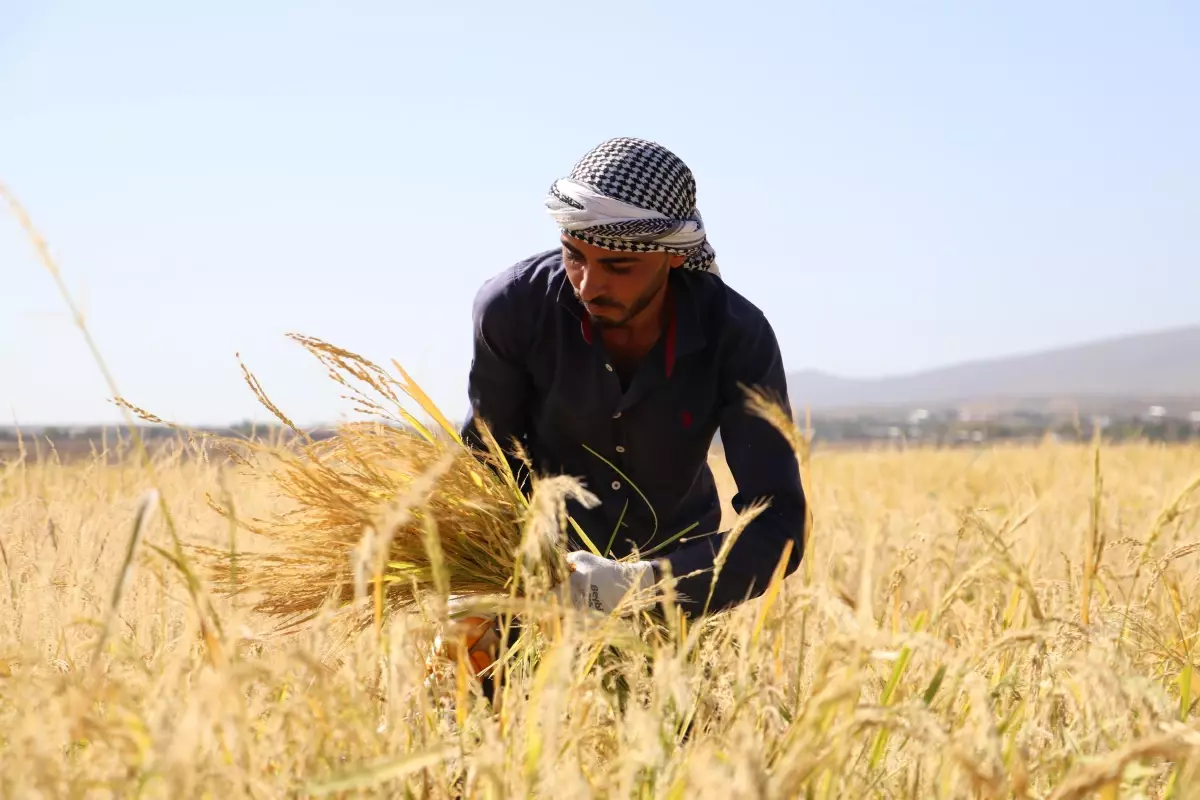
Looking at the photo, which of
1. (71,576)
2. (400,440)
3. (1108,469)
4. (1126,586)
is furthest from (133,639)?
(1108,469)

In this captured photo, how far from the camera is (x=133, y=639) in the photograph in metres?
2.31

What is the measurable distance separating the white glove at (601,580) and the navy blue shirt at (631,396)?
19.3 inches

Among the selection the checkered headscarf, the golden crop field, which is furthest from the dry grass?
the checkered headscarf

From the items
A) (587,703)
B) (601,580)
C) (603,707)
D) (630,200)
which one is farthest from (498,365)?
(587,703)

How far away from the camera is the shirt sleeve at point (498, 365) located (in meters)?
2.87

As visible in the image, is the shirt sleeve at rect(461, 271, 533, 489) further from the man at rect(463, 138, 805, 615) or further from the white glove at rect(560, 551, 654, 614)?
the white glove at rect(560, 551, 654, 614)

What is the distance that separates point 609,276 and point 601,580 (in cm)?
79

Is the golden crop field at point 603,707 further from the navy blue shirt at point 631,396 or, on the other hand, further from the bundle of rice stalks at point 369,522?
the navy blue shirt at point 631,396

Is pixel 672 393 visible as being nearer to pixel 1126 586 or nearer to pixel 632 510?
pixel 632 510

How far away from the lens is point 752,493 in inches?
103

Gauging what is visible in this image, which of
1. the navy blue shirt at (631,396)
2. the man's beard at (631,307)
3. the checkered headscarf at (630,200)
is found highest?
the checkered headscarf at (630,200)

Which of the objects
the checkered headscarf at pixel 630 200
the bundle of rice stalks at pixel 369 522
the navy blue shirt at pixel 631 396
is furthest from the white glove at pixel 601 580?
the checkered headscarf at pixel 630 200

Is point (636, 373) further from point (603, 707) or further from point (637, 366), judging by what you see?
point (603, 707)

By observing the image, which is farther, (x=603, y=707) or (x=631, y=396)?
(x=631, y=396)
